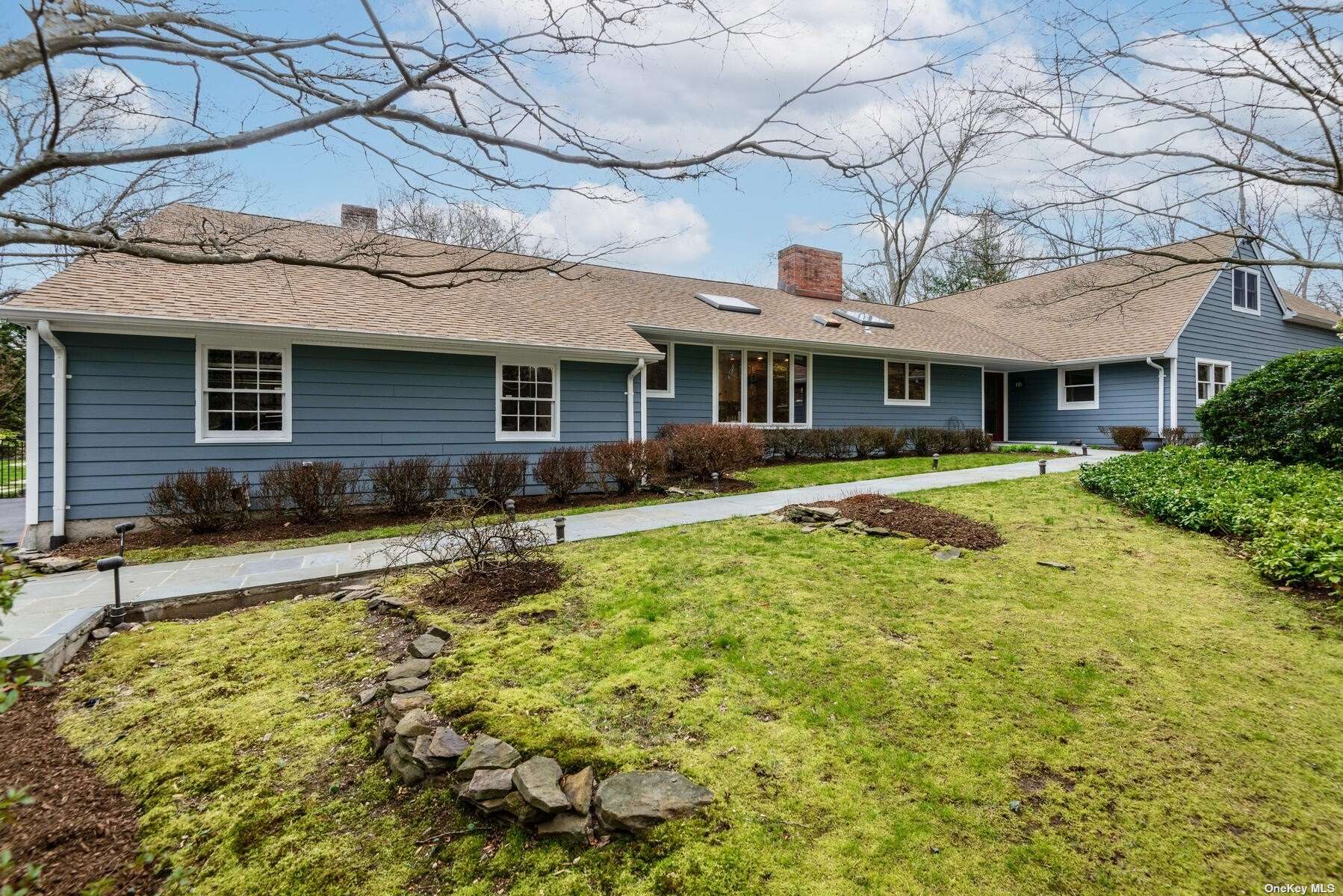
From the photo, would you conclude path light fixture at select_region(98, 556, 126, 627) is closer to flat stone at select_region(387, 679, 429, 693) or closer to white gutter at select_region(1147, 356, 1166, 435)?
Answer: flat stone at select_region(387, 679, 429, 693)

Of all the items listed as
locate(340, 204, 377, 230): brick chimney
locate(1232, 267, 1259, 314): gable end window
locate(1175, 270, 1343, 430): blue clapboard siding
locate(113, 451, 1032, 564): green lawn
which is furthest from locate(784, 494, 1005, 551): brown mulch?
locate(1232, 267, 1259, 314): gable end window

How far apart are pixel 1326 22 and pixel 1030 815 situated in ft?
21.4

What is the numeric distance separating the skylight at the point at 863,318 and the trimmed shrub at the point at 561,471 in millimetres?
10275

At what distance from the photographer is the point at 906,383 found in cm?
1595

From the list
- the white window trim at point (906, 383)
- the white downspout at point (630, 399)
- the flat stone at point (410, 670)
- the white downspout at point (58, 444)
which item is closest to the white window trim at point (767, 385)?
the white window trim at point (906, 383)

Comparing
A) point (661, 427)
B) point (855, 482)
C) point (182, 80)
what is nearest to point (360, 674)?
point (182, 80)

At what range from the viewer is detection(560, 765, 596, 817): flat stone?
7.40ft

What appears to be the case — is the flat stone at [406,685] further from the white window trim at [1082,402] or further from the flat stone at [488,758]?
the white window trim at [1082,402]

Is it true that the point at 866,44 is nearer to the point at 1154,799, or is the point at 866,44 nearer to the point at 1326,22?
the point at 1154,799

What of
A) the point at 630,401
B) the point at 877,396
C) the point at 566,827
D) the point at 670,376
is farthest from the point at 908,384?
the point at 566,827

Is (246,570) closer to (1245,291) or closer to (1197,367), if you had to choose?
(1197,367)

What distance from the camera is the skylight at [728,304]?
47.7 feet

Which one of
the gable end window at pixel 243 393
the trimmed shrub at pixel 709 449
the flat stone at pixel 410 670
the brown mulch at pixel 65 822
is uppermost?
the gable end window at pixel 243 393

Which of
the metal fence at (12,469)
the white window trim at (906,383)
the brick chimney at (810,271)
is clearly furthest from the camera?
the brick chimney at (810,271)
